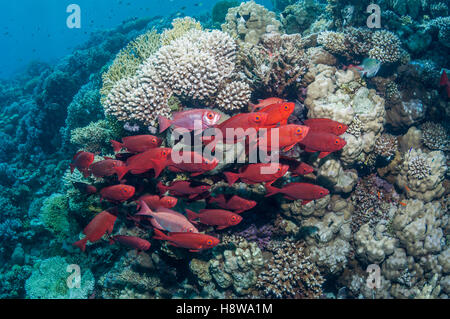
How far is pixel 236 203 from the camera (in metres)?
3.33

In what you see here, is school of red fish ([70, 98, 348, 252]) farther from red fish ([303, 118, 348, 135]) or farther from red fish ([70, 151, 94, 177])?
red fish ([70, 151, 94, 177])

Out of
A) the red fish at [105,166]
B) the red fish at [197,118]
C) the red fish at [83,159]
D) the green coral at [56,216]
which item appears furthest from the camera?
the green coral at [56,216]

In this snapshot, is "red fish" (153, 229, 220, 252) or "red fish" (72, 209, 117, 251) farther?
"red fish" (72, 209, 117, 251)

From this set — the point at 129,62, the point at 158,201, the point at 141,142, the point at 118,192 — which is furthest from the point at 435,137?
the point at 129,62

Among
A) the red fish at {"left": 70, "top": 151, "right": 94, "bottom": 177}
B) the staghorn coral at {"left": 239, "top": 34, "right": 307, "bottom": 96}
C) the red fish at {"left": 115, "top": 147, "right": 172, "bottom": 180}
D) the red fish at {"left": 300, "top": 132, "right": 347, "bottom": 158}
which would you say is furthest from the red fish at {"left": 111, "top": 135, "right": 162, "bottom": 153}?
the staghorn coral at {"left": 239, "top": 34, "right": 307, "bottom": 96}

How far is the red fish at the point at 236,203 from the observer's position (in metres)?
3.25

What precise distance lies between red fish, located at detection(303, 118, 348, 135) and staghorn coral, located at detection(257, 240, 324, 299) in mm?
2443

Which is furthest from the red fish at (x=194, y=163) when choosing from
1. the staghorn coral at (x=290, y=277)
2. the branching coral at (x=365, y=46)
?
the branching coral at (x=365, y=46)

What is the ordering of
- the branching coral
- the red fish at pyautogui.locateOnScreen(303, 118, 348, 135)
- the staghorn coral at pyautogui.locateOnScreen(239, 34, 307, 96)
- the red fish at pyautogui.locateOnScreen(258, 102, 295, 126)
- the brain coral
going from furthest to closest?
the branching coral → the staghorn coral at pyautogui.locateOnScreen(239, 34, 307, 96) → the brain coral → the red fish at pyautogui.locateOnScreen(303, 118, 348, 135) → the red fish at pyautogui.locateOnScreen(258, 102, 295, 126)

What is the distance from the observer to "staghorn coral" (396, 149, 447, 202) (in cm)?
498

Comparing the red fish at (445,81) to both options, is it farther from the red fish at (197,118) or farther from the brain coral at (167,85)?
the red fish at (197,118)

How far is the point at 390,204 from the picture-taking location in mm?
5176

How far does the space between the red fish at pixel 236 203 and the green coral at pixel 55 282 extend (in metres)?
4.62

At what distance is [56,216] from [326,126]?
7.16 metres
